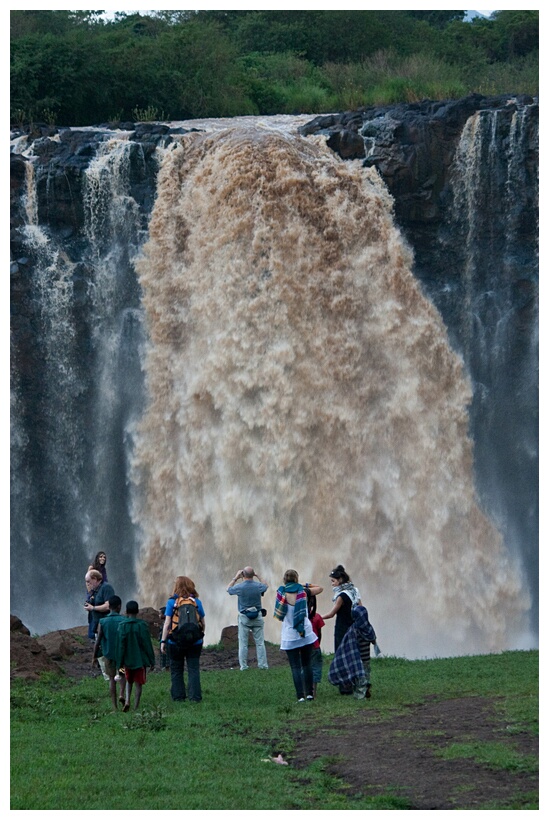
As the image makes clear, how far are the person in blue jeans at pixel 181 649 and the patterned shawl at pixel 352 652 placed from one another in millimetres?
1493

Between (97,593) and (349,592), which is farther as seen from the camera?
(97,593)

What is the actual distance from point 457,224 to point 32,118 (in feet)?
37.6

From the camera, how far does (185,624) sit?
1265 centimetres

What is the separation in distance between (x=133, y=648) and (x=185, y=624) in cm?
69

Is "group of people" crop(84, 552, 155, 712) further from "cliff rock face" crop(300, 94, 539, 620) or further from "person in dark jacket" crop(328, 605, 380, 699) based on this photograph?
"cliff rock face" crop(300, 94, 539, 620)

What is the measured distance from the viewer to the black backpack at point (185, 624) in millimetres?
12641

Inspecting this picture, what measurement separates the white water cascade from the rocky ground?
1030 centimetres

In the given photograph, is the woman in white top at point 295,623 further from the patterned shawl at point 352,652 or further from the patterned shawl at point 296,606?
the patterned shawl at point 352,652

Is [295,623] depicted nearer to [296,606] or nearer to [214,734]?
[296,606]

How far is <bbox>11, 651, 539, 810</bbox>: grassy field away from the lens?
9148 millimetres

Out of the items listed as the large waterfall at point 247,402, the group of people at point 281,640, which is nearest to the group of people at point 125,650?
the group of people at point 281,640

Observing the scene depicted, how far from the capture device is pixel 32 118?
2984 cm

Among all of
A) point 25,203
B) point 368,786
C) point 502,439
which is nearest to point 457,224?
point 502,439

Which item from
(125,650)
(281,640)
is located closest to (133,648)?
(125,650)
